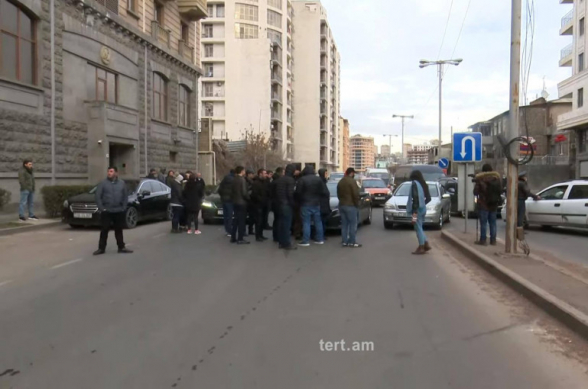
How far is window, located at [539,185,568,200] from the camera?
47.9ft

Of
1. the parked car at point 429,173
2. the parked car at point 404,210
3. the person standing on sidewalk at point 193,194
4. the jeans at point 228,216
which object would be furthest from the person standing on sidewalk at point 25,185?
the parked car at point 429,173

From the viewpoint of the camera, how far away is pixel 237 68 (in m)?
71.1

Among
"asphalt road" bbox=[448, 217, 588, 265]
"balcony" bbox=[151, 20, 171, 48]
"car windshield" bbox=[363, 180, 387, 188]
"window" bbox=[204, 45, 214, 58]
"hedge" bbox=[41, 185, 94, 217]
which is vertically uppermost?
"window" bbox=[204, 45, 214, 58]

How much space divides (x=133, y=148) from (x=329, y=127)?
75.8 metres

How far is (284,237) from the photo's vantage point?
36.0 feet

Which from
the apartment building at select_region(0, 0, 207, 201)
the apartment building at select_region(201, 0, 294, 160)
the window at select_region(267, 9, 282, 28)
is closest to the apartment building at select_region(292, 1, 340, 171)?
the window at select_region(267, 9, 282, 28)

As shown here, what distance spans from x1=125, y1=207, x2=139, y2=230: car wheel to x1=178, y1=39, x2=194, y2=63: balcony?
1869 centimetres

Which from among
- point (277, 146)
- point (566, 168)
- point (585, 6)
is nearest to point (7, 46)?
point (585, 6)

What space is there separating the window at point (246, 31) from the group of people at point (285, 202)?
6225 cm

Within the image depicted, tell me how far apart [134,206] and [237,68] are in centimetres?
5907

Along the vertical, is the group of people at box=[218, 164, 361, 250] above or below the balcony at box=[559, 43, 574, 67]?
below

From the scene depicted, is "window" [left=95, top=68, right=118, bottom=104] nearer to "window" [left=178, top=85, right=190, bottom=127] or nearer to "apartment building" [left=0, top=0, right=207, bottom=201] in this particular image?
"apartment building" [left=0, top=0, right=207, bottom=201]

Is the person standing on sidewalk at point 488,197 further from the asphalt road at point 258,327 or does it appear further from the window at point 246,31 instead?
the window at point 246,31

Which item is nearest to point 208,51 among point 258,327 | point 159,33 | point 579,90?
point 159,33
